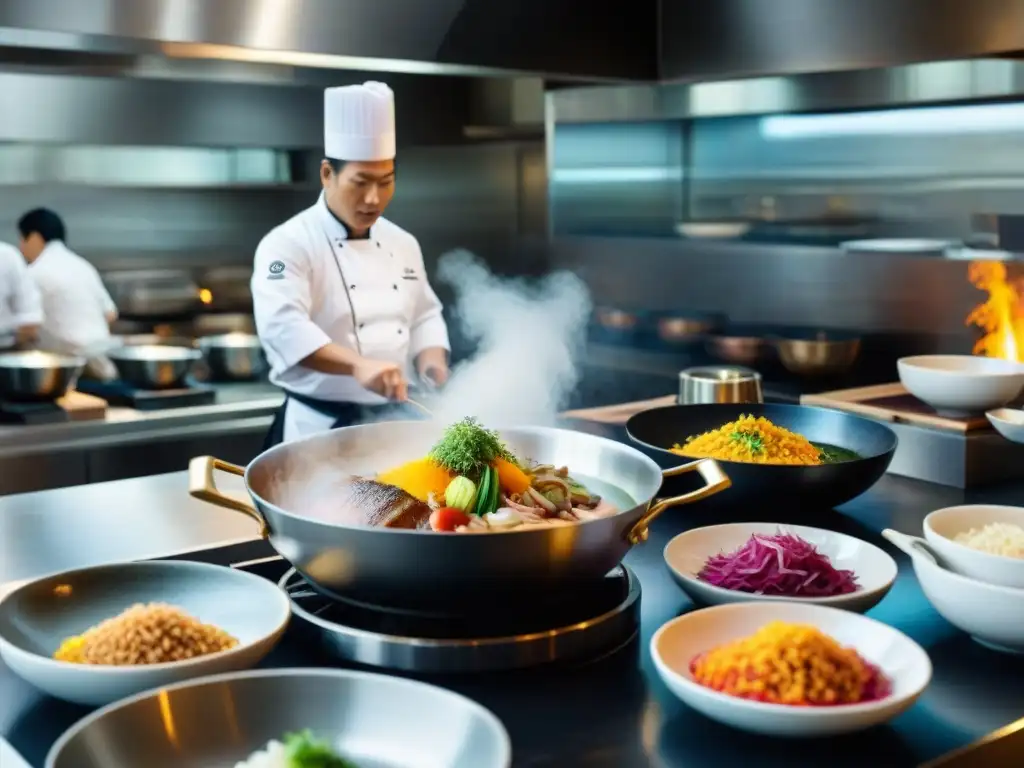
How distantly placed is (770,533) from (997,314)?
2.45m

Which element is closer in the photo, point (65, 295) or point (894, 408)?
point (894, 408)

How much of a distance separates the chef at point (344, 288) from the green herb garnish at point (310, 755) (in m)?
2.21

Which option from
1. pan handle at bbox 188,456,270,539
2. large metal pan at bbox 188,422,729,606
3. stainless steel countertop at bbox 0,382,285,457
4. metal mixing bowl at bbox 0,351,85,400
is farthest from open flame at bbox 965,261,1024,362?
metal mixing bowl at bbox 0,351,85,400

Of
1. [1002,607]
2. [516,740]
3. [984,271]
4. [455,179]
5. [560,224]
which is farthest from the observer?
[455,179]

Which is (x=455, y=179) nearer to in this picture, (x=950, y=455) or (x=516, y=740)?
(x=950, y=455)

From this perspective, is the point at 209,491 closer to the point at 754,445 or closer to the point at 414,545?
the point at 414,545

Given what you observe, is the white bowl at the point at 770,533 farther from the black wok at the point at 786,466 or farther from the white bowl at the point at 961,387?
the white bowl at the point at 961,387

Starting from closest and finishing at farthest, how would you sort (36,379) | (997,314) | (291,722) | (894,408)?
(291,722)
(894,408)
(997,314)
(36,379)

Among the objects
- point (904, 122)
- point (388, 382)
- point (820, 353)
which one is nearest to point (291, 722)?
point (388, 382)

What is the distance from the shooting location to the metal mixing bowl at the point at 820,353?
168 inches

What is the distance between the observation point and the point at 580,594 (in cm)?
147

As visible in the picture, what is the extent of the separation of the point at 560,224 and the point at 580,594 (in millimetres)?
3885

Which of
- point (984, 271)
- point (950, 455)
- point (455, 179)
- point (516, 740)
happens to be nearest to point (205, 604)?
point (516, 740)

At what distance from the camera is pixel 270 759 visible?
103cm
